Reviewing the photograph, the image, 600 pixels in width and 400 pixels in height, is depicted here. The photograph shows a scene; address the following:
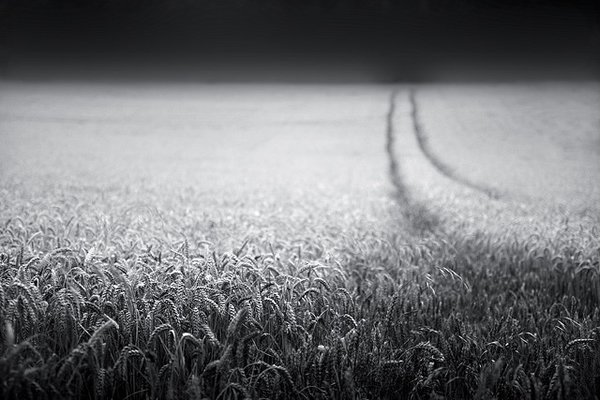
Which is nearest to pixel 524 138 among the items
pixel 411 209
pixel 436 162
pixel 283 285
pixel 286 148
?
pixel 436 162

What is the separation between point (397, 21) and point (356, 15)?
304 centimetres

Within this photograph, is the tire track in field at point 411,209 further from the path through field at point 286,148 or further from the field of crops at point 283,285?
the path through field at point 286,148

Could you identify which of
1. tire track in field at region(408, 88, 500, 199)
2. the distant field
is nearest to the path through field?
the distant field

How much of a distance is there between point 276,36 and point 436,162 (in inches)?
906

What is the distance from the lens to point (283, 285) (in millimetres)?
2709

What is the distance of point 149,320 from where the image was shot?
2199 millimetres

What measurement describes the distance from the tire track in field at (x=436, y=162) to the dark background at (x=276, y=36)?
750 cm

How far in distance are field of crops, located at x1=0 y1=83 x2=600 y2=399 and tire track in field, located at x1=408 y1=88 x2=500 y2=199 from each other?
0.95 metres

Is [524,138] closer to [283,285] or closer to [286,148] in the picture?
[286,148]

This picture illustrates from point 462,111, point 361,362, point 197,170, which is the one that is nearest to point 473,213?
point 361,362

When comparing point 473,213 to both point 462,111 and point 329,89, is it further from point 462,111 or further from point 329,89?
point 329,89

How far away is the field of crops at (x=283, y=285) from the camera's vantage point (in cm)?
204

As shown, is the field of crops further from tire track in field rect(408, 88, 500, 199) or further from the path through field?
tire track in field rect(408, 88, 500, 199)

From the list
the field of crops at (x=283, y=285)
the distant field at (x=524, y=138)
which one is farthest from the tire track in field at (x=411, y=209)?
the distant field at (x=524, y=138)
